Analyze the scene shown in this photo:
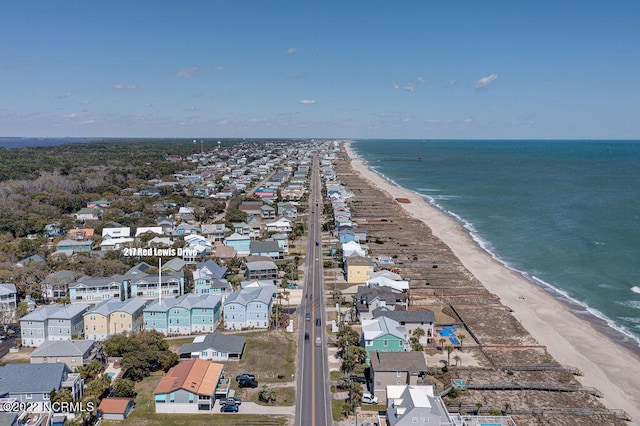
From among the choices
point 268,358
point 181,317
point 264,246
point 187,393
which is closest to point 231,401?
point 187,393

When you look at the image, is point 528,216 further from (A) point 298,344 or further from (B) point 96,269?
(B) point 96,269

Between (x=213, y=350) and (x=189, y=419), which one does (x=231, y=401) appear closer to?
(x=189, y=419)

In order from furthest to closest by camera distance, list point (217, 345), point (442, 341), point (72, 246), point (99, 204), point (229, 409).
Answer: 1. point (99, 204)
2. point (72, 246)
3. point (442, 341)
4. point (217, 345)
5. point (229, 409)

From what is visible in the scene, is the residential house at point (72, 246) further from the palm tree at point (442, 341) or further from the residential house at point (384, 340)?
the palm tree at point (442, 341)

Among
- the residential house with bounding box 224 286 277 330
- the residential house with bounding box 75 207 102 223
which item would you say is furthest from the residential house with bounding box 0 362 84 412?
the residential house with bounding box 75 207 102 223

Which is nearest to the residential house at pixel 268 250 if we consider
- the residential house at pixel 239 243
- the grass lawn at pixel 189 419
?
the residential house at pixel 239 243

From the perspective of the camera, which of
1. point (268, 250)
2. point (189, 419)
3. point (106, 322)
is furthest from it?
point (268, 250)
